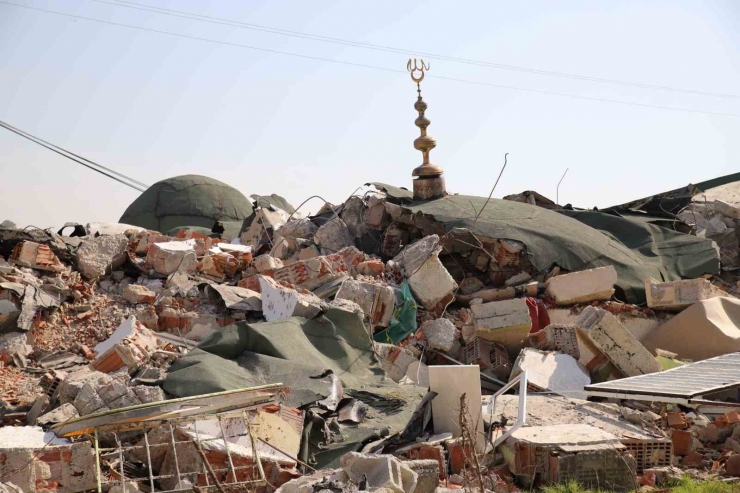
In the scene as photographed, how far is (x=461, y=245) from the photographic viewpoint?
36.9 feet

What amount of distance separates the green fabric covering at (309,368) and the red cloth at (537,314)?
7.63 ft

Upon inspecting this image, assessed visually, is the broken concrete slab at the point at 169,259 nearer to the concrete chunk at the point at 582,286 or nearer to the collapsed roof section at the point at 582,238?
the collapsed roof section at the point at 582,238

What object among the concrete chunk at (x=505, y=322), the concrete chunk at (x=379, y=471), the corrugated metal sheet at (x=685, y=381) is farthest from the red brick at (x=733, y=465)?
the concrete chunk at (x=505, y=322)

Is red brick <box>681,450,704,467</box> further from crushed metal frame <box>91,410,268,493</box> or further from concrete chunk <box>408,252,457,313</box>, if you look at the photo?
concrete chunk <box>408,252,457,313</box>

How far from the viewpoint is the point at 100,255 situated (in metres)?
9.70

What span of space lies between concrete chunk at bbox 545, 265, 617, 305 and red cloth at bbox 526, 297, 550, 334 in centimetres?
32

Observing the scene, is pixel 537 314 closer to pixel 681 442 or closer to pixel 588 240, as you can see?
pixel 588 240

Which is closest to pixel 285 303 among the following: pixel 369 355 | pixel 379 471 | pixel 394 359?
pixel 369 355

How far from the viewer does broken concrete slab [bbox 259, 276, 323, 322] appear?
829cm

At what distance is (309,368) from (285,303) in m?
1.25

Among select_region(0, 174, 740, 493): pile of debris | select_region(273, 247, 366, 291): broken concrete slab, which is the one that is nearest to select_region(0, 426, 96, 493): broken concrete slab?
select_region(0, 174, 740, 493): pile of debris

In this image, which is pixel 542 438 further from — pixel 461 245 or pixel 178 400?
pixel 461 245

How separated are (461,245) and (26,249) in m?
5.41

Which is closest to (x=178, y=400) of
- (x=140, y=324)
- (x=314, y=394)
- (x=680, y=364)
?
(x=314, y=394)
